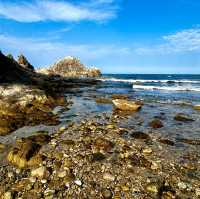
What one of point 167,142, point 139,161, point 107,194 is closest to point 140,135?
point 167,142

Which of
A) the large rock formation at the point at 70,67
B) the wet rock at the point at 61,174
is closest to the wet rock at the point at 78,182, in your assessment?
the wet rock at the point at 61,174

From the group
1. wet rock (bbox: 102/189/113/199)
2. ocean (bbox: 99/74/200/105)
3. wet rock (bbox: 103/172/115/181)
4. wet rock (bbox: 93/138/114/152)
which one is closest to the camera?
wet rock (bbox: 102/189/113/199)

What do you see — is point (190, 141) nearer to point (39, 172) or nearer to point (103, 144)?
point (103, 144)

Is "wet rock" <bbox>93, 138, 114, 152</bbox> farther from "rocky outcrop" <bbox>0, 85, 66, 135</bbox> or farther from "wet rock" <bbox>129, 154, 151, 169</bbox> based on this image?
"rocky outcrop" <bbox>0, 85, 66, 135</bbox>

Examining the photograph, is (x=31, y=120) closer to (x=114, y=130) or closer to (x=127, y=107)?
(x=114, y=130)

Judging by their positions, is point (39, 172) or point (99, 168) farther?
point (99, 168)

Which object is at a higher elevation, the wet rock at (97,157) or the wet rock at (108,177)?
the wet rock at (97,157)

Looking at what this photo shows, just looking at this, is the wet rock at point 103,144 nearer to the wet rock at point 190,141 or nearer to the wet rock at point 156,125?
the wet rock at point 190,141

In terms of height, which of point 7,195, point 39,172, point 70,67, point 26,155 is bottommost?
point 7,195

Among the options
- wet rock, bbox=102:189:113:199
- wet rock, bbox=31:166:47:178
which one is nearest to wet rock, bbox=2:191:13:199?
wet rock, bbox=31:166:47:178

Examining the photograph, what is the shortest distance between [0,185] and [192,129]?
10565 millimetres

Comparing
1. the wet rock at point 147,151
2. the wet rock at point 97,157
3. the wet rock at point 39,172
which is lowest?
the wet rock at point 147,151

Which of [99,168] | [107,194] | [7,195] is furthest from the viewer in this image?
[99,168]

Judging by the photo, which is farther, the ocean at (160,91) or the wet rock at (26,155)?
the ocean at (160,91)
